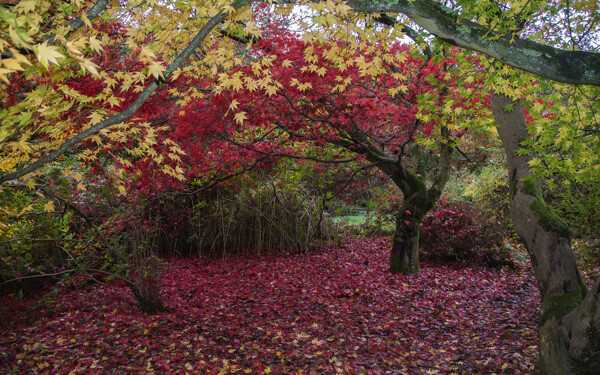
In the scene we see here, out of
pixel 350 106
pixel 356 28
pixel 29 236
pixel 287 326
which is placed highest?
pixel 356 28

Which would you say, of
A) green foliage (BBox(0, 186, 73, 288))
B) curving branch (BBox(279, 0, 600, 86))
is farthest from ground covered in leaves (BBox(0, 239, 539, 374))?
curving branch (BBox(279, 0, 600, 86))

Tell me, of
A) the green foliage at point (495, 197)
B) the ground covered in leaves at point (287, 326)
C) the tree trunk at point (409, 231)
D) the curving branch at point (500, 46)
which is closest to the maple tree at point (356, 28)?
the curving branch at point (500, 46)

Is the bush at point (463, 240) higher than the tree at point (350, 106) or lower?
lower

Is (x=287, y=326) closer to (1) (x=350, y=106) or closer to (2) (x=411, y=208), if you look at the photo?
(2) (x=411, y=208)

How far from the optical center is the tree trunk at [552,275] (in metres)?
2.42

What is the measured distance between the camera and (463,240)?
22.3 feet

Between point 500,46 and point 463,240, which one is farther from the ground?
point 500,46

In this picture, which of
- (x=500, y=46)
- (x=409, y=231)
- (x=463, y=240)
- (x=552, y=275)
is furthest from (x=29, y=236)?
(x=463, y=240)

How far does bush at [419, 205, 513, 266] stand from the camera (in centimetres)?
676

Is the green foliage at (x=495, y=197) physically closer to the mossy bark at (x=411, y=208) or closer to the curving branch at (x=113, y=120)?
the mossy bark at (x=411, y=208)

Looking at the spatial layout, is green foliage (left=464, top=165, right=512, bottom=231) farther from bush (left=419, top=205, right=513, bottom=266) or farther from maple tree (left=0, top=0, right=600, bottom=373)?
maple tree (left=0, top=0, right=600, bottom=373)

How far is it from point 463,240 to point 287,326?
14.2 ft

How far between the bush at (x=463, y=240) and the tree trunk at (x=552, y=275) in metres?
3.08

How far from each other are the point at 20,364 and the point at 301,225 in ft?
16.0
